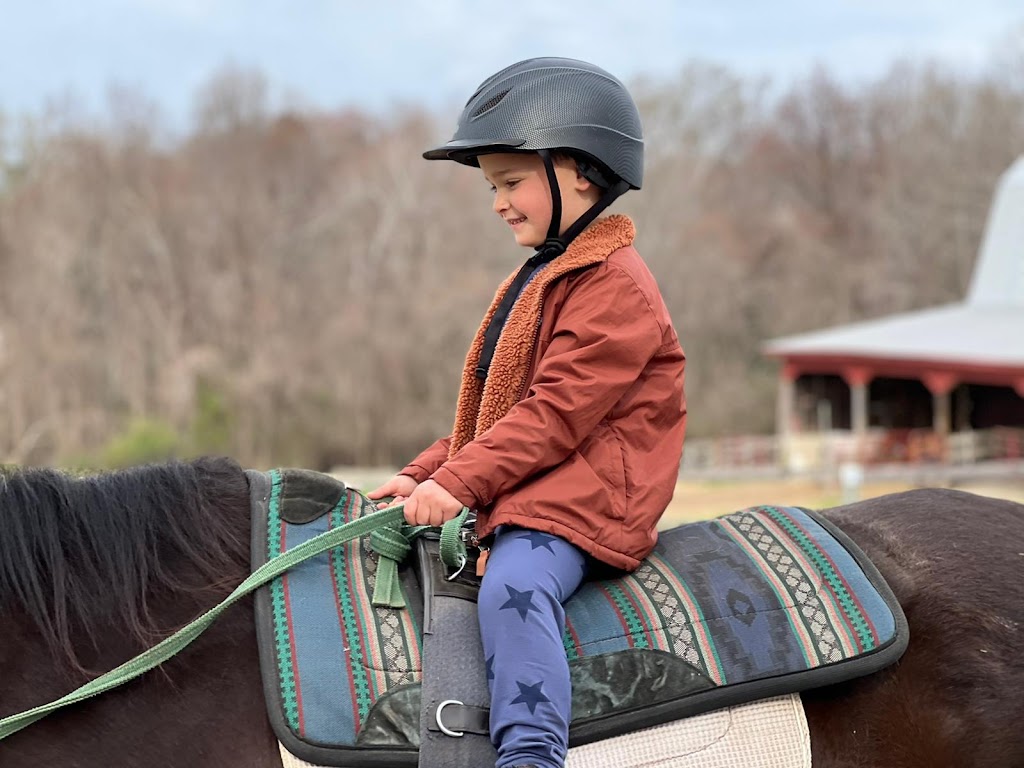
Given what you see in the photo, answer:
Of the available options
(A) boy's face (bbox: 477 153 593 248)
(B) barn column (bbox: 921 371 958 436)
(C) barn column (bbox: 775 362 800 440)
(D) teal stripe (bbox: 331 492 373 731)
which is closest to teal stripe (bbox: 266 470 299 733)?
(D) teal stripe (bbox: 331 492 373 731)

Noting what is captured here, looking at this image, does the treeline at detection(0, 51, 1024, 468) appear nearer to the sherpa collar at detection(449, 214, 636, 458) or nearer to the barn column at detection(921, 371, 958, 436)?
the barn column at detection(921, 371, 958, 436)

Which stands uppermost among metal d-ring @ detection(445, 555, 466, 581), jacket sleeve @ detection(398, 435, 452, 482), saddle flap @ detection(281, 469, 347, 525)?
saddle flap @ detection(281, 469, 347, 525)

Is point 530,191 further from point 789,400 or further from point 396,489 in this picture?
point 789,400

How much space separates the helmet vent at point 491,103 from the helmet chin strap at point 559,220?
0.16m

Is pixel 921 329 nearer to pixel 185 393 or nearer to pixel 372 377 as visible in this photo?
pixel 372 377

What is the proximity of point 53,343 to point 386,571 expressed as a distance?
1275 inches

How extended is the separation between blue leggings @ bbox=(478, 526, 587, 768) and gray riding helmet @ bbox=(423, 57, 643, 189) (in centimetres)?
82

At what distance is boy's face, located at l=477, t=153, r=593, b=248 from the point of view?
2.39 m

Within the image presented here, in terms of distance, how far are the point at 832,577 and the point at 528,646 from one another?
0.73 metres

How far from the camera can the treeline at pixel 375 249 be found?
32875mm

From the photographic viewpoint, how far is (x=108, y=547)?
2.14 meters

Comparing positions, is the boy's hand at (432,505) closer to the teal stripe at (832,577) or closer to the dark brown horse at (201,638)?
the dark brown horse at (201,638)

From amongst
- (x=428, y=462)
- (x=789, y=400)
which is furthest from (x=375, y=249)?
(x=428, y=462)

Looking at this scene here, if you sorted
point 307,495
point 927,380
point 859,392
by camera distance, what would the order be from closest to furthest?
point 307,495
point 927,380
point 859,392
